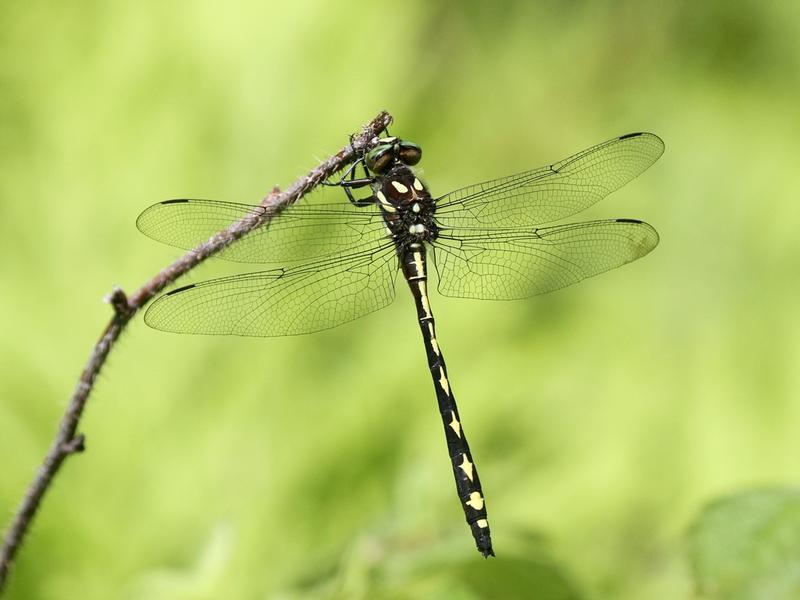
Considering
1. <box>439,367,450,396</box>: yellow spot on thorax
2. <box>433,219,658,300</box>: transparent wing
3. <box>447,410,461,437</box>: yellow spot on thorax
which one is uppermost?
<box>433,219,658,300</box>: transparent wing

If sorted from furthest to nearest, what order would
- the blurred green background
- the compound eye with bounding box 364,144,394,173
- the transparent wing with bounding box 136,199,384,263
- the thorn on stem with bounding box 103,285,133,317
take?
the blurred green background
the compound eye with bounding box 364,144,394,173
the transparent wing with bounding box 136,199,384,263
the thorn on stem with bounding box 103,285,133,317

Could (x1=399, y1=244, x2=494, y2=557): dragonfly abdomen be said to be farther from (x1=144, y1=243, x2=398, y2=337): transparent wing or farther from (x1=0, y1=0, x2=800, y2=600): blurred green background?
(x1=0, y1=0, x2=800, y2=600): blurred green background

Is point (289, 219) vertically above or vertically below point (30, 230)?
below

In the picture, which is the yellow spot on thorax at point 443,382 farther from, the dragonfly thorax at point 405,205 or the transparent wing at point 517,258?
the dragonfly thorax at point 405,205

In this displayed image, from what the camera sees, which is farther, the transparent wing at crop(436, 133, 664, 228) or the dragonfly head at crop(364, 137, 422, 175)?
the transparent wing at crop(436, 133, 664, 228)

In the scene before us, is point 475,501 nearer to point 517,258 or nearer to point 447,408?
point 447,408

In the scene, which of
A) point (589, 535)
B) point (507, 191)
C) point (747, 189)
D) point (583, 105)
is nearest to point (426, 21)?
point (583, 105)

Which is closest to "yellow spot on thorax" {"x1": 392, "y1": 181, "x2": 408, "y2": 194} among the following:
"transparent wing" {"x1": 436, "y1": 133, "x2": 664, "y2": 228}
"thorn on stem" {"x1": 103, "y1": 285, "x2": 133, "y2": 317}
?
"transparent wing" {"x1": 436, "y1": 133, "x2": 664, "y2": 228}

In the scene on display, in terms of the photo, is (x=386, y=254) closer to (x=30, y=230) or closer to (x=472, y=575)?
(x=472, y=575)
